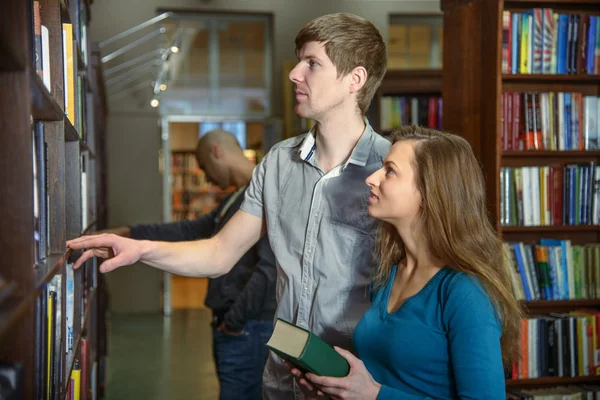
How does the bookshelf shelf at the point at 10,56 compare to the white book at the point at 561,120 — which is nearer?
the bookshelf shelf at the point at 10,56

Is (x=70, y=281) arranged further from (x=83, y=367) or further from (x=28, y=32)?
(x=28, y=32)

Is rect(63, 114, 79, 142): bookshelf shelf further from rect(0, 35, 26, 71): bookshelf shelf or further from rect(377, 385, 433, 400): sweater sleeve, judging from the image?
rect(377, 385, 433, 400): sweater sleeve

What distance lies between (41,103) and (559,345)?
9.83 feet

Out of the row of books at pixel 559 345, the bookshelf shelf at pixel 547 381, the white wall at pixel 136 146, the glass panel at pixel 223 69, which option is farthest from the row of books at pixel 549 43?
the glass panel at pixel 223 69

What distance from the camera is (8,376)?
103cm

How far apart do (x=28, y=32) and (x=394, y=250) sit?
1.06 metres

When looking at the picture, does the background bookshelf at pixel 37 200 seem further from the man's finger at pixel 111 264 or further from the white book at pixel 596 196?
the white book at pixel 596 196

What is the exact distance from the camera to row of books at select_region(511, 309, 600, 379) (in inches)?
135

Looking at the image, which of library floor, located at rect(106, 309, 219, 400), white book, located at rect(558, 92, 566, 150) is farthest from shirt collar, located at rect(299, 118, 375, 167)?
library floor, located at rect(106, 309, 219, 400)

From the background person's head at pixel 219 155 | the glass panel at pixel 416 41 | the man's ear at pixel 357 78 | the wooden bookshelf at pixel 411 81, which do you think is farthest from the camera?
the glass panel at pixel 416 41

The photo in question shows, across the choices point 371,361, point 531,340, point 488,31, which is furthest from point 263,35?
point 371,361

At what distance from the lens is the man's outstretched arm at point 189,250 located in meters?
1.86

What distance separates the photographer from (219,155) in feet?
11.1

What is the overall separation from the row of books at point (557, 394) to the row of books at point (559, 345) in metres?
0.08
